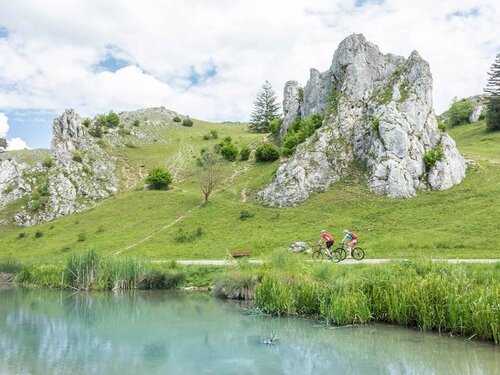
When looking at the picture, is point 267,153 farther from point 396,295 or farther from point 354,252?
point 396,295

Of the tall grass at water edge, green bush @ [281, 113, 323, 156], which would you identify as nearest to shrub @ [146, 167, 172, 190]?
green bush @ [281, 113, 323, 156]

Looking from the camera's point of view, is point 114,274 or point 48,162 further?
point 48,162

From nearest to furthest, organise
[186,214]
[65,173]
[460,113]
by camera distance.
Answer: [186,214], [65,173], [460,113]

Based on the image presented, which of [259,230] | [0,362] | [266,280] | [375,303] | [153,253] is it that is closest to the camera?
[0,362]

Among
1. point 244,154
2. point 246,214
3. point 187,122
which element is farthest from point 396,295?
point 187,122

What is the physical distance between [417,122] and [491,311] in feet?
173

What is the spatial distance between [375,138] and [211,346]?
52.2 metres

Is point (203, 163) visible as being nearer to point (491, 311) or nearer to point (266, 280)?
point (266, 280)

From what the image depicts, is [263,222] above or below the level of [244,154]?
below

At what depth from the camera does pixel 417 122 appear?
6950cm

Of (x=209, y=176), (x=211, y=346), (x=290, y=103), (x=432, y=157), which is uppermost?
(x=290, y=103)

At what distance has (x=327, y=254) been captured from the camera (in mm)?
42156

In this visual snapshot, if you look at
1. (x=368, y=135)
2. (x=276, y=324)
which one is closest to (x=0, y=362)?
(x=276, y=324)

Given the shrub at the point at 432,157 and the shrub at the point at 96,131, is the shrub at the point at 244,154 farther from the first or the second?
the shrub at the point at 432,157
